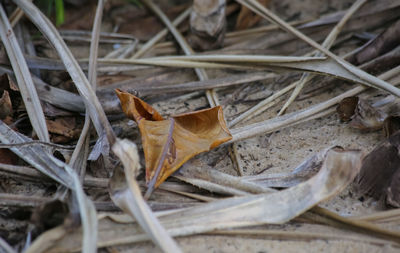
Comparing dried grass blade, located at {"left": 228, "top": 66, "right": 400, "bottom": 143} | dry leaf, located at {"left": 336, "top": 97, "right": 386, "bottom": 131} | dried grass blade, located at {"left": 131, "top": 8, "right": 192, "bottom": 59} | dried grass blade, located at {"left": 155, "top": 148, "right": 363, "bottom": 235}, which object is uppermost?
dried grass blade, located at {"left": 131, "top": 8, "right": 192, "bottom": 59}

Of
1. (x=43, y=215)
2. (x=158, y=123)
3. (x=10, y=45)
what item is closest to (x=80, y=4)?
(x=10, y=45)

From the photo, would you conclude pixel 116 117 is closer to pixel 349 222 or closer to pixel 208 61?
pixel 208 61

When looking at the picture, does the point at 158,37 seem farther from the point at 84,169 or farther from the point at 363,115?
the point at 363,115

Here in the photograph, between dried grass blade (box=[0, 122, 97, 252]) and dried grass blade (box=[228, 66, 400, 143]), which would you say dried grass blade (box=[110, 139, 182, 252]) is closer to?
dried grass blade (box=[0, 122, 97, 252])

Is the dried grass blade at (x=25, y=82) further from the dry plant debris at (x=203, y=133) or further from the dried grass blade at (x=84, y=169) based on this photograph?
the dried grass blade at (x=84, y=169)

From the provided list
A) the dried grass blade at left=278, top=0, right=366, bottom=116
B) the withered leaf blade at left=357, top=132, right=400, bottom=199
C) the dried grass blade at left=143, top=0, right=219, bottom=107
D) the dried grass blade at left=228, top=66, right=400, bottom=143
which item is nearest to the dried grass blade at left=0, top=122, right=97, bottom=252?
the dried grass blade at left=228, top=66, right=400, bottom=143

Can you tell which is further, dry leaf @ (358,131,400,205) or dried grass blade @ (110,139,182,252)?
dry leaf @ (358,131,400,205)

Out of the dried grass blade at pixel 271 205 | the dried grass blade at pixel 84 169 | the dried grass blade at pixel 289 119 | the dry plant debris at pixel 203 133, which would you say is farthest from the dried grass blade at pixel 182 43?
the dried grass blade at pixel 271 205
